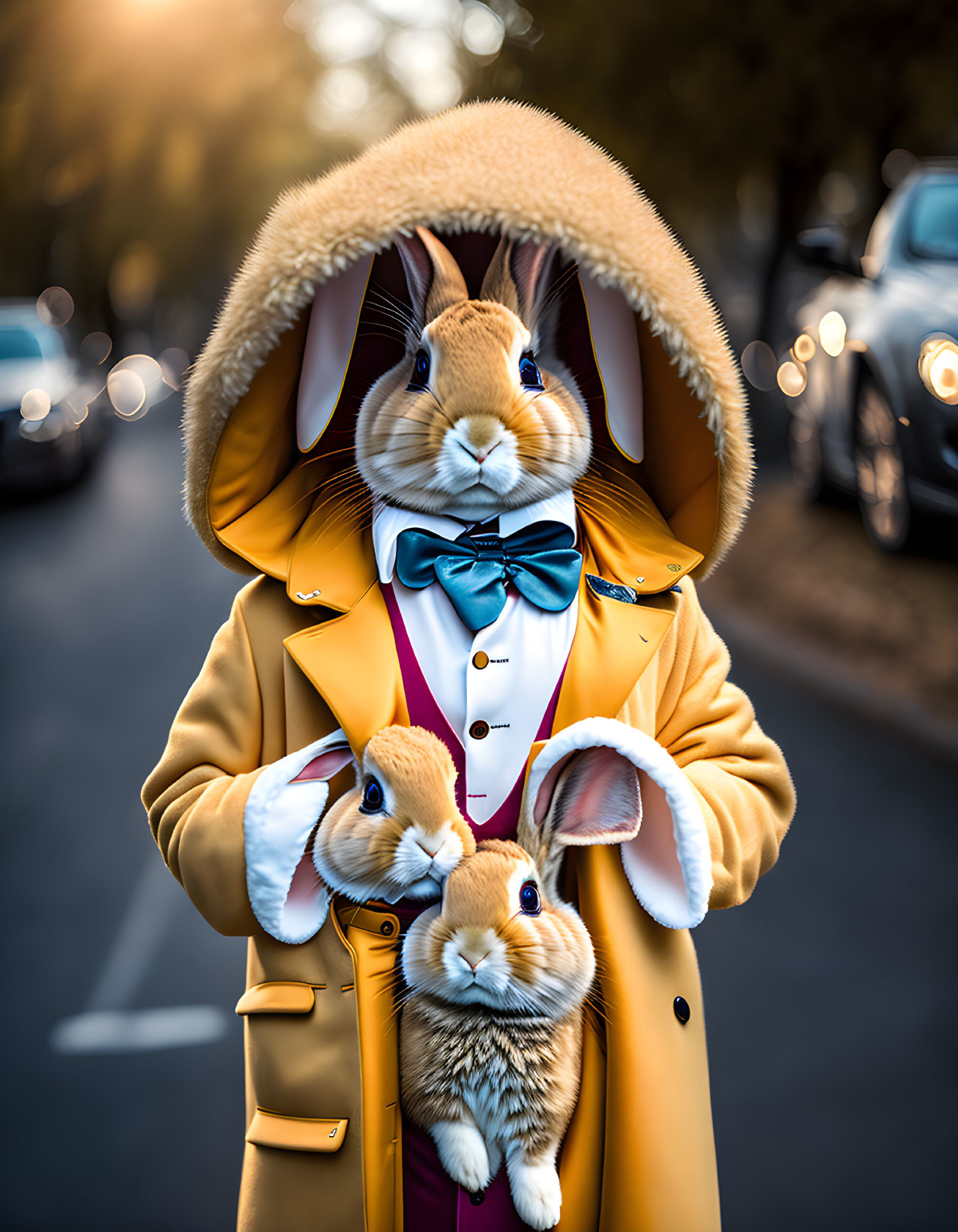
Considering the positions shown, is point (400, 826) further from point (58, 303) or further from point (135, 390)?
point (58, 303)

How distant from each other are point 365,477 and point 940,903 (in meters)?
3.38

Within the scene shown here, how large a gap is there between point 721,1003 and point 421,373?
290 centimetres

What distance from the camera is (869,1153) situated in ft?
10.4

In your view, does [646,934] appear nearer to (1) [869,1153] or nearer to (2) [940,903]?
(1) [869,1153]

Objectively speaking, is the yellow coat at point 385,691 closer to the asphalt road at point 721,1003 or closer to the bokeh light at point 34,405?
the asphalt road at point 721,1003

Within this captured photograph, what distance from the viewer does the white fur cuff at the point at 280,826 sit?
1402mm

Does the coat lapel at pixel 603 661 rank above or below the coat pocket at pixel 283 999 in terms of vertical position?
above

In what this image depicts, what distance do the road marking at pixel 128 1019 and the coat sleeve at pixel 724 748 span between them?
2.76 meters

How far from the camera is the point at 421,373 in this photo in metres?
1.46

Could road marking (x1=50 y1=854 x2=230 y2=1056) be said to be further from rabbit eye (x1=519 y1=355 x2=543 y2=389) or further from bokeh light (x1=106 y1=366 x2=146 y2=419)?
bokeh light (x1=106 y1=366 x2=146 y2=419)

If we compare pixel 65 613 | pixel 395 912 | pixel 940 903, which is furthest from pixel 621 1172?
pixel 65 613

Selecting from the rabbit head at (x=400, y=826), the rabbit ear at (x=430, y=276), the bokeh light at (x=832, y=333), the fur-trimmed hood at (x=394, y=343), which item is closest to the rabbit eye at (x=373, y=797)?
the rabbit head at (x=400, y=826)

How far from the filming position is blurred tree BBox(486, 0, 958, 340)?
5.32m

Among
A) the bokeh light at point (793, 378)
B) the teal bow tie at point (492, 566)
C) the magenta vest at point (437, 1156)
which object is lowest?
the magenta vest at point (437, 1156)
